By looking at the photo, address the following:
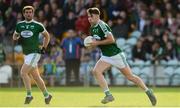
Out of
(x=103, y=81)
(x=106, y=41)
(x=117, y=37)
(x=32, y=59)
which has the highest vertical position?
(x=106, y=41)

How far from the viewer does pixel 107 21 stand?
3058 centimetres

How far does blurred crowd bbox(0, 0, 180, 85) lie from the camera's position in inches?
1133

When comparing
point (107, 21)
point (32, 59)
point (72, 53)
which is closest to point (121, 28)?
point (107, 21)

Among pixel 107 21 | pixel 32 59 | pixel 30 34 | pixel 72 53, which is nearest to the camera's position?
pixel 32 59

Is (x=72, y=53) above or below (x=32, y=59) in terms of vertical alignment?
below

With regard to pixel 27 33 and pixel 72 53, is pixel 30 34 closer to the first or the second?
pixel 27 33

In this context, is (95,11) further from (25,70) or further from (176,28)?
(176,28)

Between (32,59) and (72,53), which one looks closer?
(32,59)

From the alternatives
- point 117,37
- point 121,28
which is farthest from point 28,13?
point 117,37

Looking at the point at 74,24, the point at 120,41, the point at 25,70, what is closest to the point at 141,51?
the point at 120,41

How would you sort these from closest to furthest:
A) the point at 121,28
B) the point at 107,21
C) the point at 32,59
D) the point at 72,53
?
the point at 32,59 < the point at 72,53 < the point at 121,28 < the point at 107,21

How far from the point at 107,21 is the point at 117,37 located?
963 millimetres

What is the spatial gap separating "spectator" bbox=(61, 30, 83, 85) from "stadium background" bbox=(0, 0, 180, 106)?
0.29 m

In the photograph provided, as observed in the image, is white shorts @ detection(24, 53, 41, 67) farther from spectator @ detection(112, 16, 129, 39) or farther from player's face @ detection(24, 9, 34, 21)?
spectator @ detection(112, 16, 129, 39)
